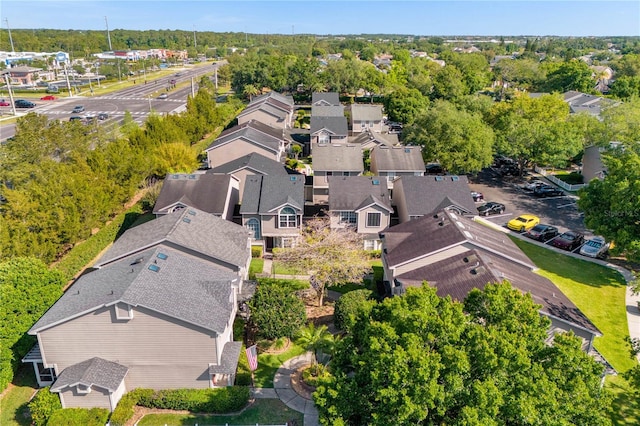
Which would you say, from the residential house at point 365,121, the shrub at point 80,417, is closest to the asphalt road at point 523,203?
the residential house at point 365,121

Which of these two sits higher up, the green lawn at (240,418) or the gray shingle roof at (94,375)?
the gray shingle roof at (94,375)

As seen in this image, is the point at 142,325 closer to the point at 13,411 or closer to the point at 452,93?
the point at 13,411

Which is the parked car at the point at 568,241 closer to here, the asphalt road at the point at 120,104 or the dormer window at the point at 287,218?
the dormer window at the point at 287,218

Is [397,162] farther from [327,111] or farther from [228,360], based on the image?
[228,360]

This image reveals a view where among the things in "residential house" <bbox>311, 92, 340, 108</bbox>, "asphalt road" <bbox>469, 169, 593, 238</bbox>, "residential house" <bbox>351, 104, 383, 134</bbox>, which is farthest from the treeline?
"asphalt road" <bbox>469, 169, 593, 238</bbox>

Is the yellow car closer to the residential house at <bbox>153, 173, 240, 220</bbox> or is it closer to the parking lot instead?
the parking lot

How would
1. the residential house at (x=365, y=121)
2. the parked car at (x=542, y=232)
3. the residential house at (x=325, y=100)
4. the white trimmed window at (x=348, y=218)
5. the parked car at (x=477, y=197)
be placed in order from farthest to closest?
the residential house at (x=325, y=100) → the residential house at (x=365, y=121) → the parked car at (x=477, y=197) → the parked car at (x=542, y=232) → the white trimmed window at (x=348, y=218)

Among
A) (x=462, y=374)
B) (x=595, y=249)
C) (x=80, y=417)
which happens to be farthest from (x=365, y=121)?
(x=462, y=374)
